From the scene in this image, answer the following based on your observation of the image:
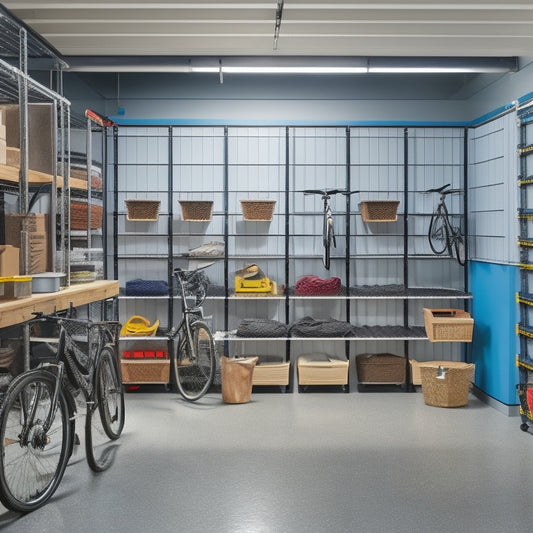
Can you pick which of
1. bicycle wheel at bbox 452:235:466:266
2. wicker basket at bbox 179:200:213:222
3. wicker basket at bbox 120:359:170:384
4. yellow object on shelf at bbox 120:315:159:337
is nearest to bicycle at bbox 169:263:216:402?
wicker basket at bbox 120:359:170:384

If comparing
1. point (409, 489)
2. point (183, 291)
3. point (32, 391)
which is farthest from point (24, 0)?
point (409, 489)

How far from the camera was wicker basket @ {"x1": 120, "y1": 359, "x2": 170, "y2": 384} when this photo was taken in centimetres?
686

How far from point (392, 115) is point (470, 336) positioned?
2876 millimetres

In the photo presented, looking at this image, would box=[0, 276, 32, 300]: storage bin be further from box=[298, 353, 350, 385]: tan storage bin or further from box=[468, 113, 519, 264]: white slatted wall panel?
box=[468, 113, 519, 264]: white slatted wall panel

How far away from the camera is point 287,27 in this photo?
498 centimetres

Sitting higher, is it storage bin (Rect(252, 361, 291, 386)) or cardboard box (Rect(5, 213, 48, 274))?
cardboard box (Rect(5, 213, 48, 274))

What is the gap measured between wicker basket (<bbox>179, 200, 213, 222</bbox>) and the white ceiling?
1.63 metres

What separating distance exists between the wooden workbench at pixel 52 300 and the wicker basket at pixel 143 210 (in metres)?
1.46

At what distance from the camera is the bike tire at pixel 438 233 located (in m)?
6.95

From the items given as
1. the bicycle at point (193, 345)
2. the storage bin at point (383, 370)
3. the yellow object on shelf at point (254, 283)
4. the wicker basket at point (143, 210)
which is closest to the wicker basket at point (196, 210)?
the wicker basket at point (143, 210)

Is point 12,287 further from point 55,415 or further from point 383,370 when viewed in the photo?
point 383,370

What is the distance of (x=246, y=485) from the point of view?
4.11 metres

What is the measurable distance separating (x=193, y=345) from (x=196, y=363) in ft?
0.88

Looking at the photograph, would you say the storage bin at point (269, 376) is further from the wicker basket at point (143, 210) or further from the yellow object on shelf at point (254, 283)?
the wicker basket at point (143, 210)
